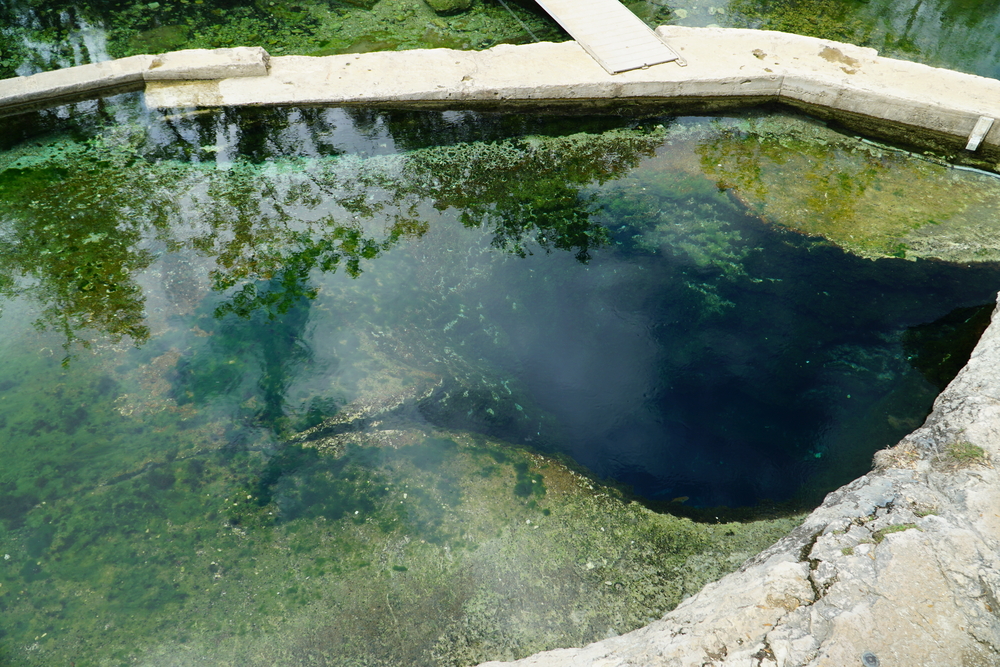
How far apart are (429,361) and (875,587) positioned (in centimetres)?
216

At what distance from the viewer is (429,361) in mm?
3291

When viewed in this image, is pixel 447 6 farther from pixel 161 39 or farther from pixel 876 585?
pixel 876 585

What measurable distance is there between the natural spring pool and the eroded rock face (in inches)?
18.3

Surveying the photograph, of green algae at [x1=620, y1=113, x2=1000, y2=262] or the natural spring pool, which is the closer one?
the natural spring pool

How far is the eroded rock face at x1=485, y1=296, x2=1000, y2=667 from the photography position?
1.76 m

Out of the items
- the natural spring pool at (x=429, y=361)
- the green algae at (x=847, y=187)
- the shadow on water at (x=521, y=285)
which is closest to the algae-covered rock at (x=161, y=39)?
the natural spring pool at (x=429, y=361)

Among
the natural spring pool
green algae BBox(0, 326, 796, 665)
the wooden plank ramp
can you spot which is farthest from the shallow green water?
green algae BBox(0, 326, 796, 665)

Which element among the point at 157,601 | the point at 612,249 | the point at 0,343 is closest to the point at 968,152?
the point at 612,249

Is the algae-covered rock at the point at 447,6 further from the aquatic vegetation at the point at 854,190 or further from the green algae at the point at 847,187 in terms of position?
the aquatic vegetation at the point at 854,190

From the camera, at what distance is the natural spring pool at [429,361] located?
2523mm

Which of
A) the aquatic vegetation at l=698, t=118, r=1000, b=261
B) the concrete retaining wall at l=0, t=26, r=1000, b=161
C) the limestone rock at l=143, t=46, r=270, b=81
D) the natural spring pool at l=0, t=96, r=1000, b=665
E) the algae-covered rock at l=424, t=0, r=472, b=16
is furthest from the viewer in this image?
the algae-covered rock at l=424, t=0, r=472, b=16

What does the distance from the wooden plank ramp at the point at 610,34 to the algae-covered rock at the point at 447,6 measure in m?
0.84

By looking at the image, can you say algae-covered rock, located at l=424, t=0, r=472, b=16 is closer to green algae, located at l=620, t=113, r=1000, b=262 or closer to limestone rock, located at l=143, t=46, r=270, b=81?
limestone rock, located at l=143, t=46, r=270, b=81

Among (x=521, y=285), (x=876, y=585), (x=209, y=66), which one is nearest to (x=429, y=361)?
(x=521, y=285)
